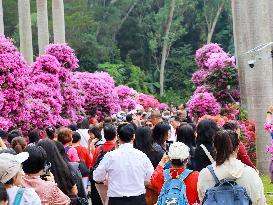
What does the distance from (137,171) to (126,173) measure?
0.41 ft

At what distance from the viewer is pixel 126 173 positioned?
8.59 m

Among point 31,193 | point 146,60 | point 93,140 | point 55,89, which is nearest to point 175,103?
point 146,60

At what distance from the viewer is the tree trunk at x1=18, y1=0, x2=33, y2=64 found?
93.1ft

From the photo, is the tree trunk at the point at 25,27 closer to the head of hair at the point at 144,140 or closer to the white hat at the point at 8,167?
the head of hair at the point at 144,140

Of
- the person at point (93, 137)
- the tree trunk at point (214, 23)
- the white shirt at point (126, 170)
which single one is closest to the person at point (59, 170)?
the white shirt at point (126, 170)

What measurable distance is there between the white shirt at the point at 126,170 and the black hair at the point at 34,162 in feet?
6.37

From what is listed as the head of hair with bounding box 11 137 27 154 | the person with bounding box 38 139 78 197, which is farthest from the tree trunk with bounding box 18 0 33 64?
the person with bounding box 38 139 78 197

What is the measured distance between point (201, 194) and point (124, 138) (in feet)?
7.06

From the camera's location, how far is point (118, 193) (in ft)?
28.4

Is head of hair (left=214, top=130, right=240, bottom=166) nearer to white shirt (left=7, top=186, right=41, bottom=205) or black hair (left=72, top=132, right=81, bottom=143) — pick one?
white shirt (left=7, top=186, right=41, bottom=205)

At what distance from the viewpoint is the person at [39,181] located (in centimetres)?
663

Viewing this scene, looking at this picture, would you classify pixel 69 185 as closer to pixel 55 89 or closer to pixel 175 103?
pixel 55 89

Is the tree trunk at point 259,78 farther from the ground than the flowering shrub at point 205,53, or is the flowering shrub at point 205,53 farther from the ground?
the flowering shrub at point 205,53

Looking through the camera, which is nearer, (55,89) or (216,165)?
(216,165)
